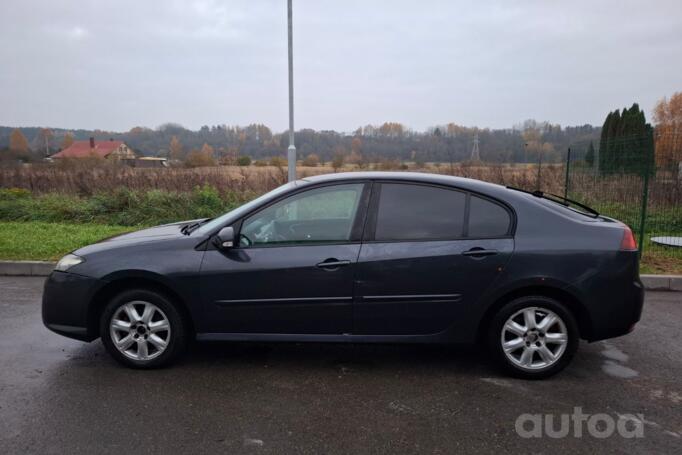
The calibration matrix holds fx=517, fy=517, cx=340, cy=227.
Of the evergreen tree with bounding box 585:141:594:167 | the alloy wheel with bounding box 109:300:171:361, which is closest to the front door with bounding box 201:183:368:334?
the alloy wheel with bounding box 109:300:171:361

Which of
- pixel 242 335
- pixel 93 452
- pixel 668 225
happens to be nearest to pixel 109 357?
pixel 242 335

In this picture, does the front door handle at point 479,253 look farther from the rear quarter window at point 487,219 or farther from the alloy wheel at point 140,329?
the alloy wheel at point 140,329

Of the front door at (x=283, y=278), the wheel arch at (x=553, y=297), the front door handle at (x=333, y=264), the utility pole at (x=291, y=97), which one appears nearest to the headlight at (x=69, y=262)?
the front door at (x=283, y=278)

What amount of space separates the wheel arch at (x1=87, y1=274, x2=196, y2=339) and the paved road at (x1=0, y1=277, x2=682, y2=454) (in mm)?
405

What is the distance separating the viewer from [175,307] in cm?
407

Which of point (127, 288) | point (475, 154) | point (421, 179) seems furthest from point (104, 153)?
point (421, 179)

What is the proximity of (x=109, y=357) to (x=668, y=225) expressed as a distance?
10853 millimetres

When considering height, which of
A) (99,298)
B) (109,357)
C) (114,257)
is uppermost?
(114,257)

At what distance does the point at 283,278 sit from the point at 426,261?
109cm

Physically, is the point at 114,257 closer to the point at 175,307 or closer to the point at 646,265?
the point at 175,307

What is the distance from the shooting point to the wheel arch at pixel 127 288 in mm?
4066

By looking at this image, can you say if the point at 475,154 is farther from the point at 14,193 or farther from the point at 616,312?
the point at 616,312

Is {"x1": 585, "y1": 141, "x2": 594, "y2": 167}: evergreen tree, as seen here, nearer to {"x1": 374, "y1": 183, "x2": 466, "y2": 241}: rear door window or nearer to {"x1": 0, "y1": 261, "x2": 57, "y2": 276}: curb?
{"x1": 374, "y1": 183, "x2": 466, "y2": 241}: rear door window

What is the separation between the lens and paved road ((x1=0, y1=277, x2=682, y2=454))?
3072 millimetres
